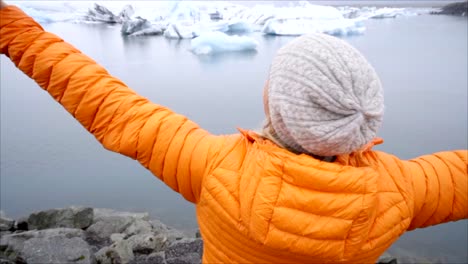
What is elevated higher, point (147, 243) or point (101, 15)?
point (101, 15)

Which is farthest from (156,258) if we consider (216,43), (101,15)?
(101,15)

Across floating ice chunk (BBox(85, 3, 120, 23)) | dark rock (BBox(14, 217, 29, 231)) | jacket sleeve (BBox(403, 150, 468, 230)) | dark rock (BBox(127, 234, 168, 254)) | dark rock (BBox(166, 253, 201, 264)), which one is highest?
jacket sleeve (BBox(403, 150, 468, 230))

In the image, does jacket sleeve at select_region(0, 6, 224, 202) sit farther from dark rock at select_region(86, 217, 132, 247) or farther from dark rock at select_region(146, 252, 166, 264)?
dark rock at select_region(86, 217, 132, 247)

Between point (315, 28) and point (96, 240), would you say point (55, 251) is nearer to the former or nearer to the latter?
point (96, 240)

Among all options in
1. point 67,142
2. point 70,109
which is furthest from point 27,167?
point 70,109

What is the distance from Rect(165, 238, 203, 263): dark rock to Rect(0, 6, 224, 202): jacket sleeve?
1602mm

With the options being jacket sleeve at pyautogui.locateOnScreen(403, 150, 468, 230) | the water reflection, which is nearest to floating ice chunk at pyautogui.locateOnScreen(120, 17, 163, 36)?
the water reflection

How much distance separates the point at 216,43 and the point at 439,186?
7.69 meters

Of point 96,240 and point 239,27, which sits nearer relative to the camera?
point 96,240

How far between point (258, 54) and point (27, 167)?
543 centimetres

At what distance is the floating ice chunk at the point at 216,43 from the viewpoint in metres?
8.04

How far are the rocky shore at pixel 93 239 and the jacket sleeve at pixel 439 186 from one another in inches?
63.1

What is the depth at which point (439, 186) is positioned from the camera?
661 mm

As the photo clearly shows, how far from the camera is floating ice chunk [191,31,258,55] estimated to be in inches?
316
